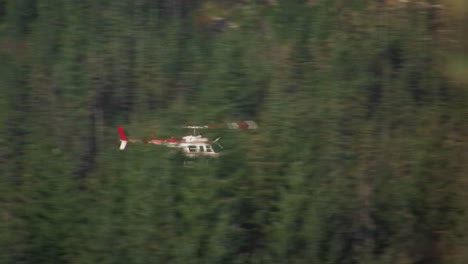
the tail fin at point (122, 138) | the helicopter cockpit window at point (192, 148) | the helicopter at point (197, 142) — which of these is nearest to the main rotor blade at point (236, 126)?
the helicopter at point (197, 142)

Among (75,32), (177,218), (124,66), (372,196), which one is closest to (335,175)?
(372,196)

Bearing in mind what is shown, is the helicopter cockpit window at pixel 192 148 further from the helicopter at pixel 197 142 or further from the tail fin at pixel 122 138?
the tail fin at pixel 122 138

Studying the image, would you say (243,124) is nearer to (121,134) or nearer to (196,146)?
(196,146)

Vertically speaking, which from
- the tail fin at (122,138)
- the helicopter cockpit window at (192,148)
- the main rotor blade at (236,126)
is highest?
the main rotor blade at (236,126)

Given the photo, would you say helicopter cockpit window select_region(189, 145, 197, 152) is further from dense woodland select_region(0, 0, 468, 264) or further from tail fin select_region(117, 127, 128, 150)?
tail fin select_region(117, 127, 128, 150)

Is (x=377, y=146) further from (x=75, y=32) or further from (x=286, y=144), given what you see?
(x=75, y=32)

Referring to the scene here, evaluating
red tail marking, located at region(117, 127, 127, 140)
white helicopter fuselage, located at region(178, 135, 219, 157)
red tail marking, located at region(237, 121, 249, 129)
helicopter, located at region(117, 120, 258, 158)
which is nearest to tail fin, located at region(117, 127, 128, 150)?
red tail marking, located at region(117, 127, 127, 140)

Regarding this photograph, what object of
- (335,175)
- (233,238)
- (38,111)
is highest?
(38,111)

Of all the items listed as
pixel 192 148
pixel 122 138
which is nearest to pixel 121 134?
pixel 122 138
